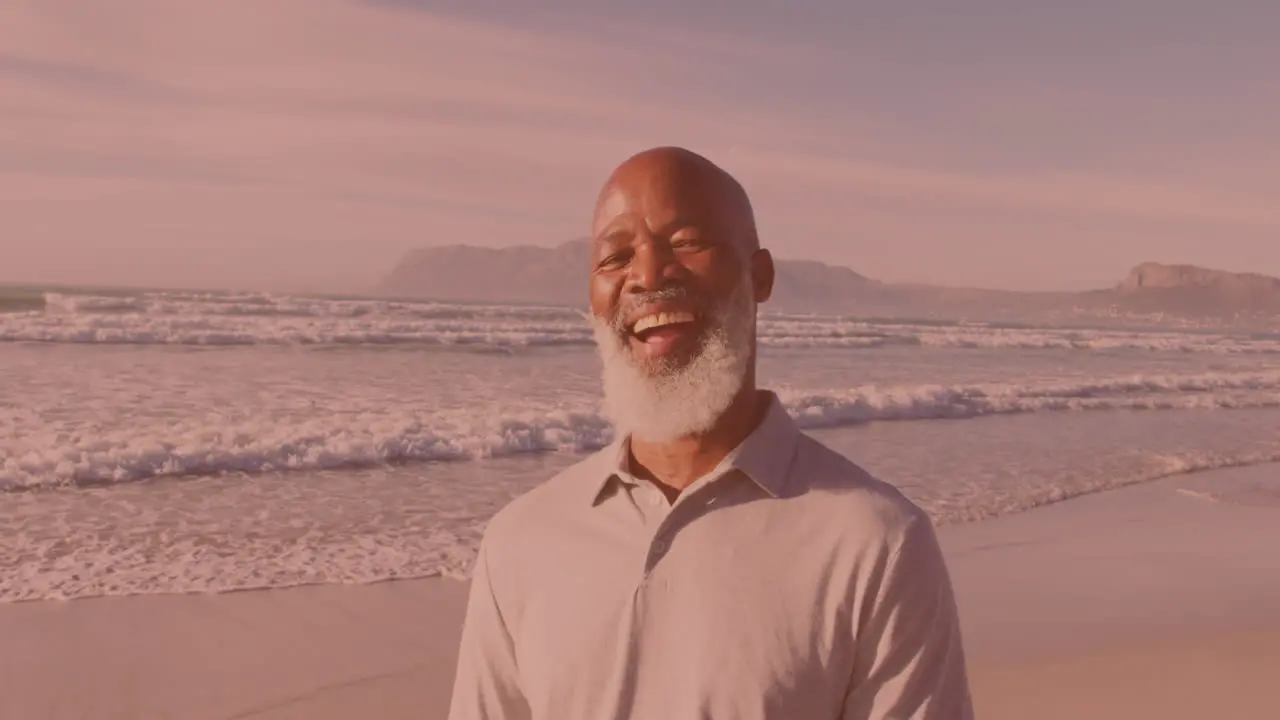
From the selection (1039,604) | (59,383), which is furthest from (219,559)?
(59,383)

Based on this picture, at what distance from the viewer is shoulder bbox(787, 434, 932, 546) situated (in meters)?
1.55

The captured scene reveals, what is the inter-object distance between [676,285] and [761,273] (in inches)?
8.2

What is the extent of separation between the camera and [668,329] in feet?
5.87

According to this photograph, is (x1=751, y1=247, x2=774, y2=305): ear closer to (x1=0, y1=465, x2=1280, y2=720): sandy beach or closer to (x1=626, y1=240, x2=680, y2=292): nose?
(x1=626, y1=240, x2=680, y2=292): nose

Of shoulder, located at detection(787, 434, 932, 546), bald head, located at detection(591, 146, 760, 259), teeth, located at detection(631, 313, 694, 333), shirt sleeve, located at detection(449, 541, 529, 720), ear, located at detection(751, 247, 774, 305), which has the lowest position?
shirt sleeve, located at detection(449, 541, 529, 720)

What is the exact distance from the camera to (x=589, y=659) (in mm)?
1658

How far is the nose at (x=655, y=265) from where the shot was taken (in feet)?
5.65

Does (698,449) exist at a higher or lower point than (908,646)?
higher

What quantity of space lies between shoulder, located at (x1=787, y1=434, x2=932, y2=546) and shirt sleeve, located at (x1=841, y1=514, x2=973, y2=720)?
25 millimetres

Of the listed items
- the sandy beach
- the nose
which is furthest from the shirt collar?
the sandy beach

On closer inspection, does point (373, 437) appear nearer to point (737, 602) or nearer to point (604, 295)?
point (604, 295)

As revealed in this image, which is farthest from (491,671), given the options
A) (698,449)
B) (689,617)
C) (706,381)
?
(706,381)

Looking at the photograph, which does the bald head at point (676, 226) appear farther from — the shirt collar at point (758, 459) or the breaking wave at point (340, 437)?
the breaking wave at point (340, 437)

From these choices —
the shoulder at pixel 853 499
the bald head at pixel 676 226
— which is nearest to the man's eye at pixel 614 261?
the bald head at pixel 676 226
